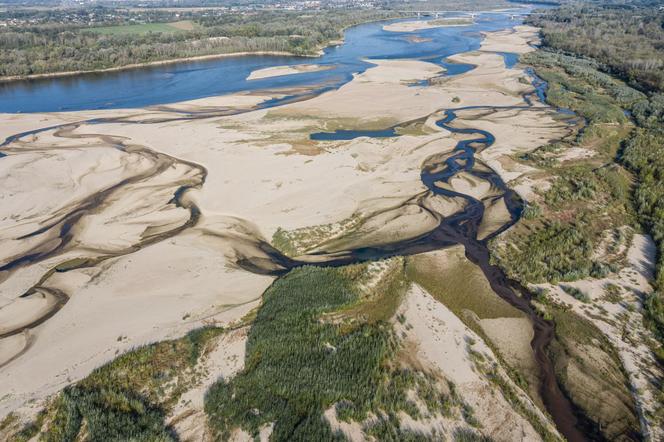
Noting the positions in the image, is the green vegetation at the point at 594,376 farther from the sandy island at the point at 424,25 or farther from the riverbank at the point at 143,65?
the sandy island at the point at 424,25

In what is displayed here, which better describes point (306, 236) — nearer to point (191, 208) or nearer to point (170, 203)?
point (191, 208)

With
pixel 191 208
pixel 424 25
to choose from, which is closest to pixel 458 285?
pixel 191 208

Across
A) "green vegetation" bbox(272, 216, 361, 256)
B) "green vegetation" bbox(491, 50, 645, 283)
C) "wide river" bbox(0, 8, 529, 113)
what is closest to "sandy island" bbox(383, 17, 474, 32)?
"wide river" bbox(0, 8, 529, 113)

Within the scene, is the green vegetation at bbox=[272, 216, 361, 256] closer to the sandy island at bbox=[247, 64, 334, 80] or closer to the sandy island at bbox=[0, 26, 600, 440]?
the sandy island at bbox=[0, 26, 600, 440]

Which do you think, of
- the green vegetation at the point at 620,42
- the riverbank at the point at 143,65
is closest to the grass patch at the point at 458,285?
the green vegetation at the point at 620,42

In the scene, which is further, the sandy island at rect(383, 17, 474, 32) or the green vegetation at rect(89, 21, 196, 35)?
the sandy island at rect(383, 17, 474, 32)

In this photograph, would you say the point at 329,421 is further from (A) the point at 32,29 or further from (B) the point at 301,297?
(A) the point at 32,29
